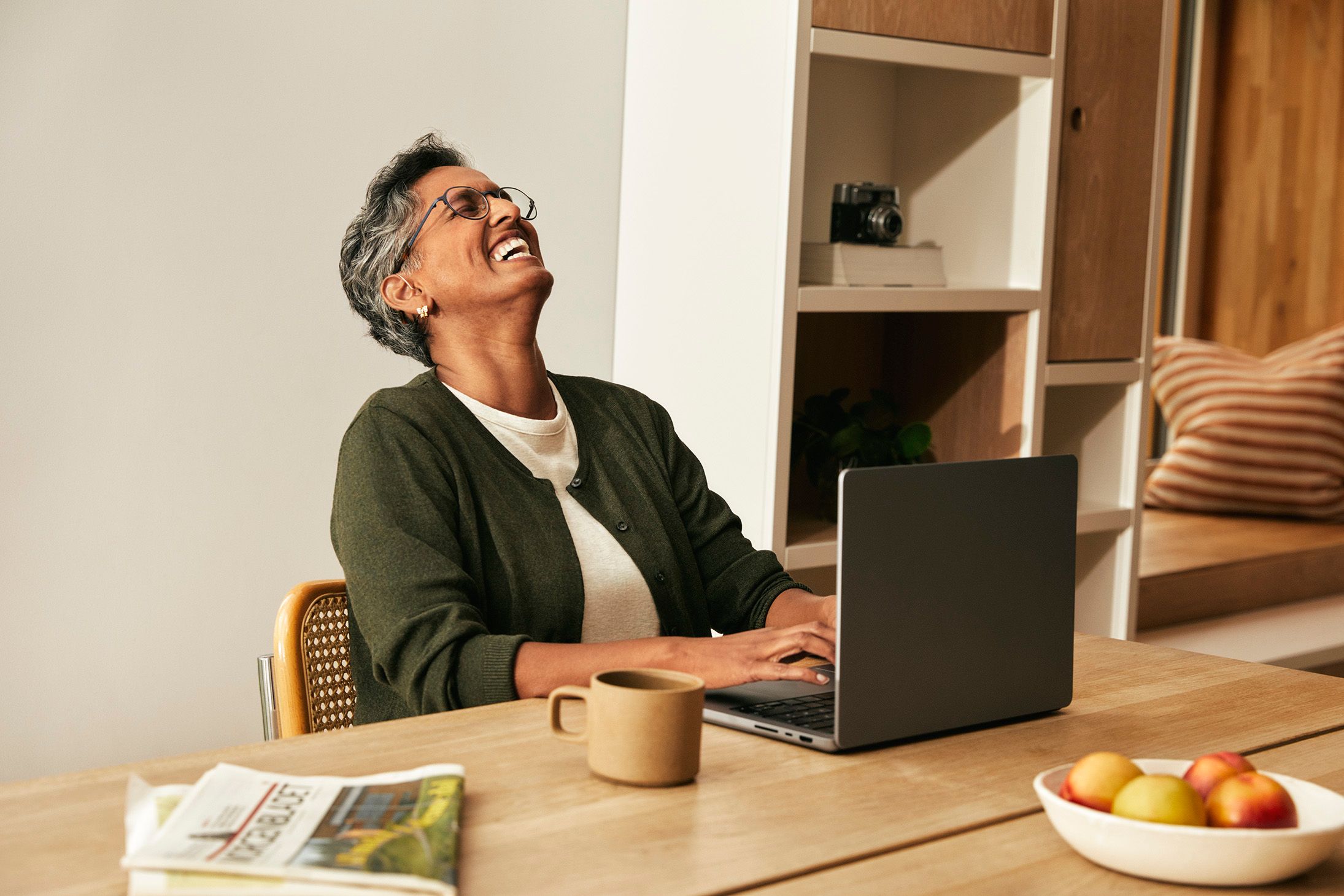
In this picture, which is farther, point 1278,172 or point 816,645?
point 1278,172

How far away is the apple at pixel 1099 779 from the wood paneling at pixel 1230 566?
8.50ft

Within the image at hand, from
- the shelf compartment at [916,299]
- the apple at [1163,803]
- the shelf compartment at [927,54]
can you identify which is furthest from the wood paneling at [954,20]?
the apple at [1163,803]

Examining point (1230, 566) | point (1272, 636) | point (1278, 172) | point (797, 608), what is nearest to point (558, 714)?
point (797, 608)

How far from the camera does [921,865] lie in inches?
37.1

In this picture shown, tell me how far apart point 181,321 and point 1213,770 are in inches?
73.8

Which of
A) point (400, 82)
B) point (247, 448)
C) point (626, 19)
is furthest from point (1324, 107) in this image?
point (247, 448)

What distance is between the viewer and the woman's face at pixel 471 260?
1829 millimetres

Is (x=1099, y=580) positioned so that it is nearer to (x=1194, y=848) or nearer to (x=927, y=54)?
(x=927, y=54)

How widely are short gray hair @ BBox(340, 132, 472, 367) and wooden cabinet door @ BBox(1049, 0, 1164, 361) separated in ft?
5.11

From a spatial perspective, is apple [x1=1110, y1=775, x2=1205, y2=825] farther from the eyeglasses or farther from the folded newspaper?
the eyeglasses

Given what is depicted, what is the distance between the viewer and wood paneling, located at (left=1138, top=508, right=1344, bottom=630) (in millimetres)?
3619

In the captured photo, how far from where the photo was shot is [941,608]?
1200 mm

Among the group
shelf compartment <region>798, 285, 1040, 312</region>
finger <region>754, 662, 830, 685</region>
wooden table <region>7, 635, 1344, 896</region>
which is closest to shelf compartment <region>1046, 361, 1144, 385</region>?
shelf compartment <region>798, 285, 1040, 312</region>

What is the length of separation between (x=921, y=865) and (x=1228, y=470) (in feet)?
12.1
